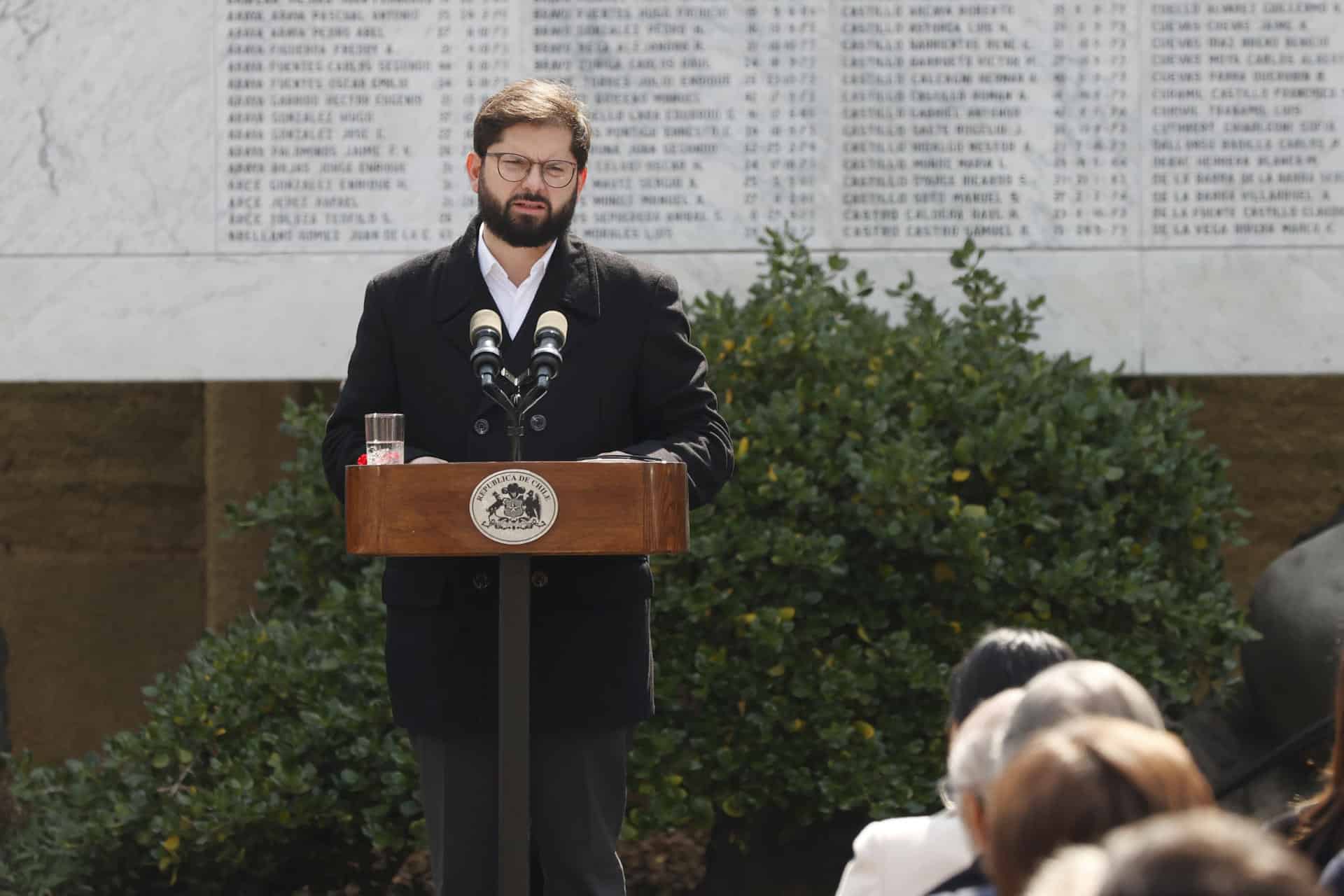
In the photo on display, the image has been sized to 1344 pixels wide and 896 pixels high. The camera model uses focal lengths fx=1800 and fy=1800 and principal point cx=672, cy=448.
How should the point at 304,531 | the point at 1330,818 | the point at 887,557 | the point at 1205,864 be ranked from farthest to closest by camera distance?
the point at 304,531, the point at 887,557, the point at 1330,818, the point at 1205,864

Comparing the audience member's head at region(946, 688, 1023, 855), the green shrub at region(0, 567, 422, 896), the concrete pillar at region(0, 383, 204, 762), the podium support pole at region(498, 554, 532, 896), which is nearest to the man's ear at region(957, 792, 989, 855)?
the audience member's head at region(946, 688, 1023, 855)

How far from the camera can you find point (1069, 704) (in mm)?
2102

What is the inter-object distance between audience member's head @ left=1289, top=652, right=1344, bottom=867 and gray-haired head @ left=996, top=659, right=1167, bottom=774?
1.58 feet

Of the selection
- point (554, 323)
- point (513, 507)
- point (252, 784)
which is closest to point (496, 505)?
point (513, 507)

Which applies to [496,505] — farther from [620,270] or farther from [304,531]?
[304,531]

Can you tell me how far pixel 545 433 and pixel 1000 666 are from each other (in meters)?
1.02

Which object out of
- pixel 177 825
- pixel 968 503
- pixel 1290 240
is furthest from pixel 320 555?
pixel 1290 240

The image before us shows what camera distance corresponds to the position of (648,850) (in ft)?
20.3

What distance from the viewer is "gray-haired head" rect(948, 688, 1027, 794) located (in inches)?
85.7

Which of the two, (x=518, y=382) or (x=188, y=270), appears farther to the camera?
(x=188, y=270)

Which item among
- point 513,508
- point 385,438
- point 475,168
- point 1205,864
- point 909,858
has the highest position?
point 475,168

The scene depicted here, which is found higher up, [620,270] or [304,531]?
[620,270]

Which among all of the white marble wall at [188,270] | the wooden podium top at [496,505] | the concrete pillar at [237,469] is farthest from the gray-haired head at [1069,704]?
the concrete pillar at [237,469]

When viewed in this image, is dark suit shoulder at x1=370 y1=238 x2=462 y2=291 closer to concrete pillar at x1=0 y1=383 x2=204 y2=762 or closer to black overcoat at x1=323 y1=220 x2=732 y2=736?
black overcoat at x1=323 y1=220 x2=732 y2=736
